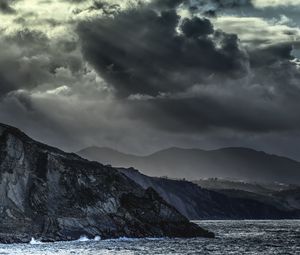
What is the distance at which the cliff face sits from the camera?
503 feet

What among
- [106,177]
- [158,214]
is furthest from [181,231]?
[106,177]

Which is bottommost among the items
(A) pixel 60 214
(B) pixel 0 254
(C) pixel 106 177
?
(B) pixel 0 254

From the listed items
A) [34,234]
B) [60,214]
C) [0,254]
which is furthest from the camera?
[60,214]

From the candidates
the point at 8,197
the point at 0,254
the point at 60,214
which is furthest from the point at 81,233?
the point at 0,254

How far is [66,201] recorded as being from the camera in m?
167

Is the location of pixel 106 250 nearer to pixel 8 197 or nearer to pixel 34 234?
pixel 34 234

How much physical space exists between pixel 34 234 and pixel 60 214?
11578 mm

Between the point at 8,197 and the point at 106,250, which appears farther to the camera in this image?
the point at 8,197

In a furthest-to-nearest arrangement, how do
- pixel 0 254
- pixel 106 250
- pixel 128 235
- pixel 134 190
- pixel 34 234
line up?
pixel 134 190 → pixel 128 235 → pixel 34 234 → pixel 106 250 → pixel 0 254

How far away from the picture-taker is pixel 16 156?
168 metres

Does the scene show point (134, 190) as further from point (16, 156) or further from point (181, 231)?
point (16, 156)

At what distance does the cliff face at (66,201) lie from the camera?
153375 mm

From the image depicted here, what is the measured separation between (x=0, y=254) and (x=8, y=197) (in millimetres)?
43890

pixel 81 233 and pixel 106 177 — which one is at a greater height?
pixel 106 177
